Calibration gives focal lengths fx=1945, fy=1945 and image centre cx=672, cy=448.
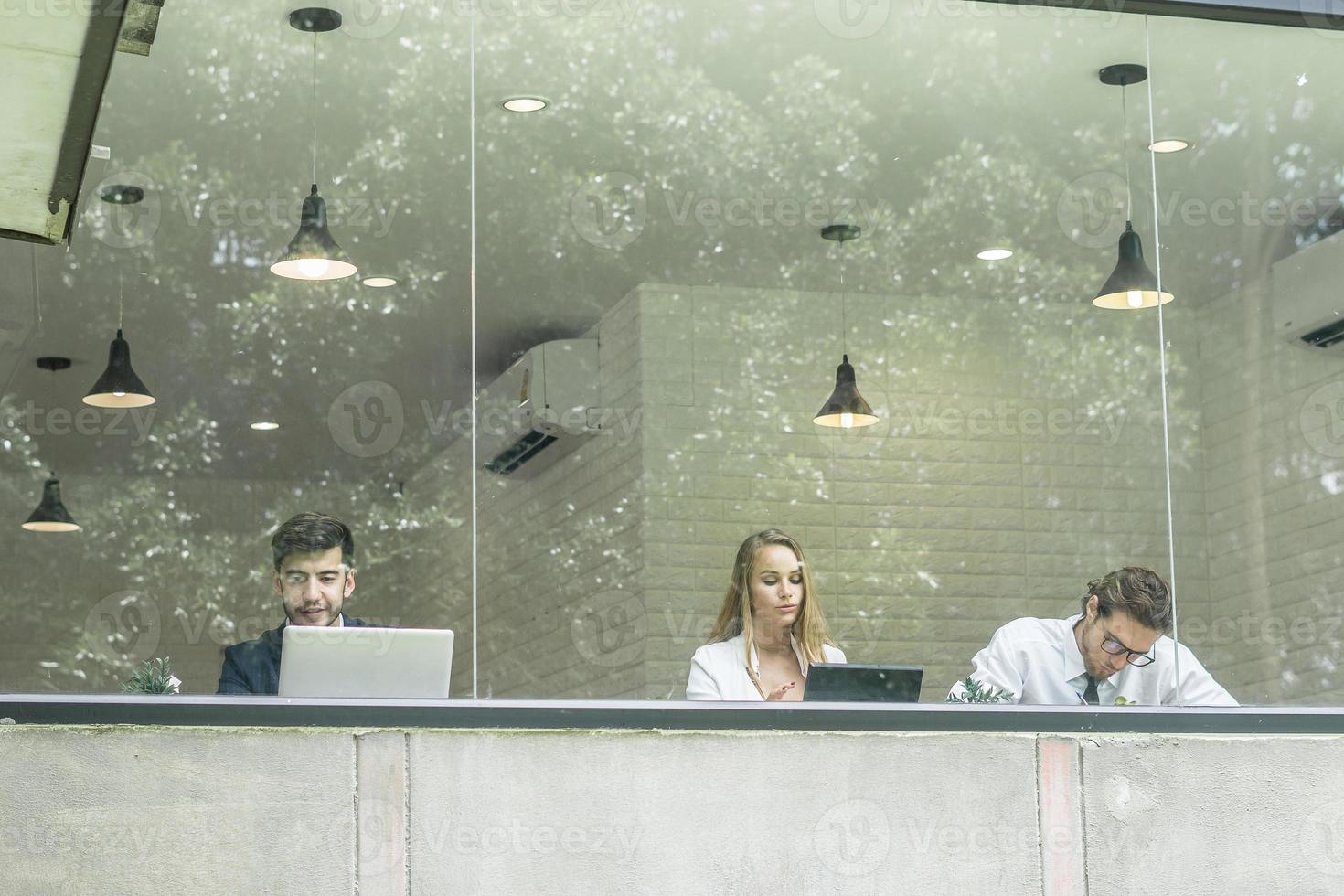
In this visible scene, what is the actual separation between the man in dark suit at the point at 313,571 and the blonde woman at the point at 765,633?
996 mm

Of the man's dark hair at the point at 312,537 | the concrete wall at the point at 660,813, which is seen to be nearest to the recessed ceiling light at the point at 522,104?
the man's dark hair at the point at 312,537

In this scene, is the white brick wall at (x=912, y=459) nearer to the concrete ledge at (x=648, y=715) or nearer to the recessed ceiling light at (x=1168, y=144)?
the recessed ceiling light at (x=1168, y=144)

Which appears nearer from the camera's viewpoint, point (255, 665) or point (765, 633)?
point (255, 665)

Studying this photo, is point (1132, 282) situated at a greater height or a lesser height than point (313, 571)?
greater

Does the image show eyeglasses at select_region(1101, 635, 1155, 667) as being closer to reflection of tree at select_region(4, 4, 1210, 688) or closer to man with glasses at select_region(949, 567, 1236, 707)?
man with glasses at select_region(949, 567, 1236, 707)

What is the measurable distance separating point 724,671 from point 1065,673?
3.12 ft

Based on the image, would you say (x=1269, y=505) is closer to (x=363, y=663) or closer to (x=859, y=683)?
(x=859, y=683)

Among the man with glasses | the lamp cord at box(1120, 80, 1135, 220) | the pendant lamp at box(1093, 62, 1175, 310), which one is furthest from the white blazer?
the lamp cord at box(1120, 80, 1135, 220)

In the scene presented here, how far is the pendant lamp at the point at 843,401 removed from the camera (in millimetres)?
6281

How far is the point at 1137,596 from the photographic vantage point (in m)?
5.67

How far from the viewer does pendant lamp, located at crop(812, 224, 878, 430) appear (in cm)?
628

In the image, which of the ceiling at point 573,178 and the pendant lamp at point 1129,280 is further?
the pendant lamp at point 1129,280

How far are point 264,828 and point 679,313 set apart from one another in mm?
2227

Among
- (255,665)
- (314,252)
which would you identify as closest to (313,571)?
(255,665)
